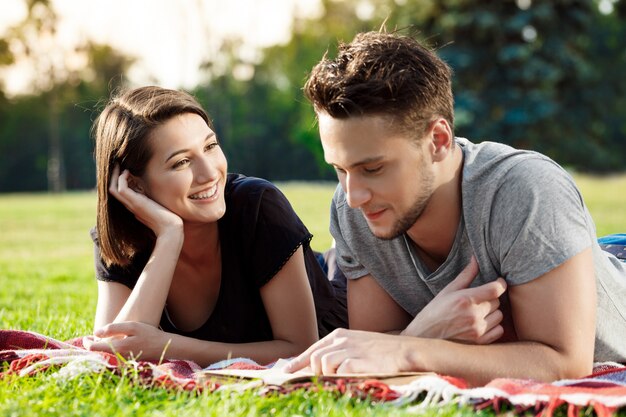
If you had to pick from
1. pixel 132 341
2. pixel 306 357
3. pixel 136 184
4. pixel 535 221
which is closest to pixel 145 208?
pixel 136 184

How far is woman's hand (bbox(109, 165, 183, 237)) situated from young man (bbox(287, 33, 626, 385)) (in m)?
1.05

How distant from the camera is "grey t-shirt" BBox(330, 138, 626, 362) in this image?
9.21 feet

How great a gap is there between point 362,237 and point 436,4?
1107 inches

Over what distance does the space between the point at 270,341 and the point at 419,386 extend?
3.86ft

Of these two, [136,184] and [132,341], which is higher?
[136,184]

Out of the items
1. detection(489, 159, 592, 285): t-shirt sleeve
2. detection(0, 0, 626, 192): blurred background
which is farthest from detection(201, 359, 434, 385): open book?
detection(0, 0, 626, 192): blurred background

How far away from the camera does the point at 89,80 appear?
158 ft

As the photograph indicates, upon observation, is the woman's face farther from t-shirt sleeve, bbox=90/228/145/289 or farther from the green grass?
the green grass

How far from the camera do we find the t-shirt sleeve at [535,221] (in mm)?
2777

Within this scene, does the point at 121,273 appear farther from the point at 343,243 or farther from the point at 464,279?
the point at 464,279

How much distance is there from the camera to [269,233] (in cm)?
381

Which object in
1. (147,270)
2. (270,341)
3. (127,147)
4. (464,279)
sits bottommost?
(270,341)

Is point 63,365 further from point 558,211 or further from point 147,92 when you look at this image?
point 558,211

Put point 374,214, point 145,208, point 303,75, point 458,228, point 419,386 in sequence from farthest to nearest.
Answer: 1. point 303,75
2. point 145,208
3. point 458,228
4. point 374,214
5. point 419,386
